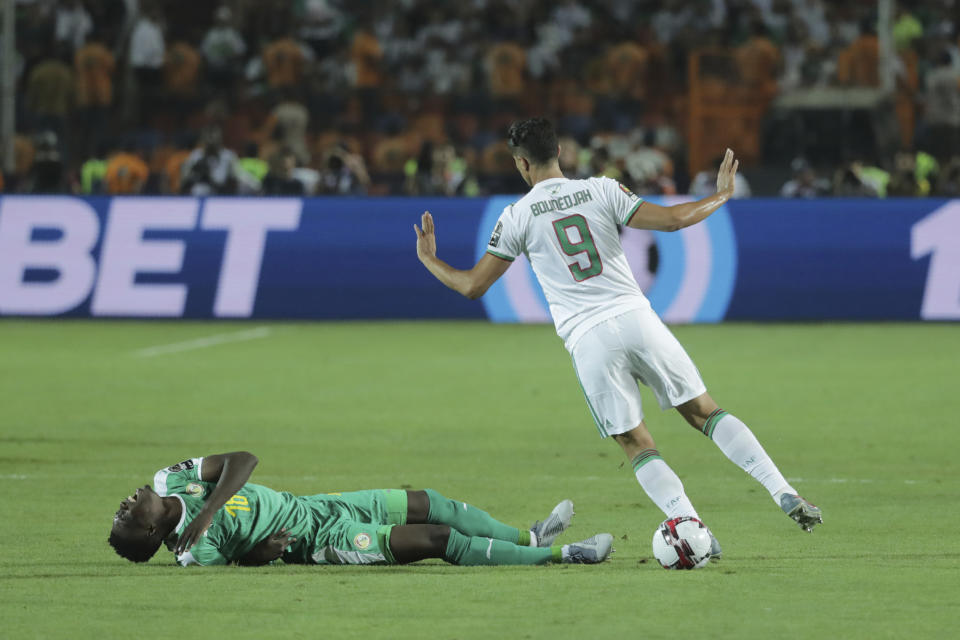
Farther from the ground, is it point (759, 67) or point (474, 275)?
point (474, 275)

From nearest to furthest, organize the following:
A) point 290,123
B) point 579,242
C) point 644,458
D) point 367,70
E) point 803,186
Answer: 1. point 644,458
2. point 579,242
3. point 803,186
4. point 290,123
5. point 367,70

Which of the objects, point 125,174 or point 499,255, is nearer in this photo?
point 499,255

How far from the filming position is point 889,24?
22.5 metres

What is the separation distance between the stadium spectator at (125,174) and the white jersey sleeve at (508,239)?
16.1 metres

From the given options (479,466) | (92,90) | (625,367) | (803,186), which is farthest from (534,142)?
(92,90)

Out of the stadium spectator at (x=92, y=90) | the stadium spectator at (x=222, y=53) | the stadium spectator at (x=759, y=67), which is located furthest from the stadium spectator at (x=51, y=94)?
the stadium spectator at (x=759, y=67)

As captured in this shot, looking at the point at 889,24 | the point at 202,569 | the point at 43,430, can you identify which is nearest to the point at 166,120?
the point at 889,24

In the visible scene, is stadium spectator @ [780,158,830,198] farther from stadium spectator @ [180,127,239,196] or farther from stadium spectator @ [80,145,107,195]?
stadium spectator @ [80,145,107,195]

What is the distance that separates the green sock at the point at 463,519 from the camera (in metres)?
7.73

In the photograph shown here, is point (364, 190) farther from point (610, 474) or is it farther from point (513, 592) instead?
point (513, 592)

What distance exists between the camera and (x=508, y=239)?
771cm

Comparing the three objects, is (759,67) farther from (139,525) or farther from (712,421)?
(139,525)

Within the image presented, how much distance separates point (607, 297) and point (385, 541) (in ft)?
4.83

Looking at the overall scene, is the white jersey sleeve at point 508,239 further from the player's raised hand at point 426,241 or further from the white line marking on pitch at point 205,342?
the white line marking on pitch at point 205,342
